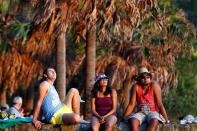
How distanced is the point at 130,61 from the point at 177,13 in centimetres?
224

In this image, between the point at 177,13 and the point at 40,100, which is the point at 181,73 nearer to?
the point at 177,13

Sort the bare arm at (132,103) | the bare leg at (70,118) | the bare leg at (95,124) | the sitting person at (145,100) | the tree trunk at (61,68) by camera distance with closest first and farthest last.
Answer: the bare leg at (70,118), the bare leg at (95,124), the sitting person at (145,100), the bare arm at (132,103), the tree trunk at (61,68)

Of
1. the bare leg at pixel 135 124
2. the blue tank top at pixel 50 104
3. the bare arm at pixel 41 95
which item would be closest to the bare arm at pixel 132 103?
the bare leg at pixel 135 124

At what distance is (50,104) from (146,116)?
5.13ft

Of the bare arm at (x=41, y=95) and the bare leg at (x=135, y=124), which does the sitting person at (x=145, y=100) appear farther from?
the bare arm at (x=41, y=95)

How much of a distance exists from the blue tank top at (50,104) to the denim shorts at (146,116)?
1.17 meters

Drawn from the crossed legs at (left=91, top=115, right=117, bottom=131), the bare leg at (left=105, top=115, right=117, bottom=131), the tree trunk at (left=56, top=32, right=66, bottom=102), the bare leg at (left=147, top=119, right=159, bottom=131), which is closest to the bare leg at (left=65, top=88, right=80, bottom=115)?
the crossed legs at (left=91, top=115, right=117, bottom=131)

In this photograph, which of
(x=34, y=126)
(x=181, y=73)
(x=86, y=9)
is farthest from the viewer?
(x=181, y=73)

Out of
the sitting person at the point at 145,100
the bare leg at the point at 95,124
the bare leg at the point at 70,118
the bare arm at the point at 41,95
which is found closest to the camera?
the bare leg at the point at 70,118

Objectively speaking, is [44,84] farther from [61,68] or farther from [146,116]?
[61,68]

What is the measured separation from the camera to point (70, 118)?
1308 cm

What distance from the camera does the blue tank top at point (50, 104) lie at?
13445 mm

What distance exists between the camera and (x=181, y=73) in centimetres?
3075

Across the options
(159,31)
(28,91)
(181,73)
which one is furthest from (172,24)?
(28,91)
